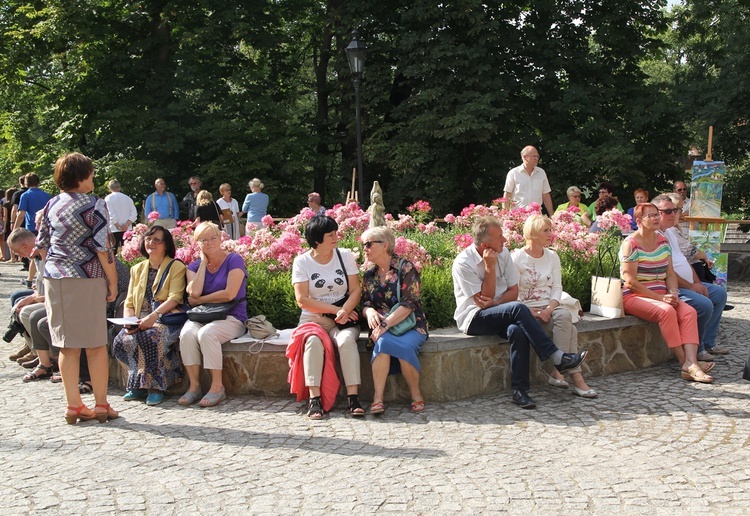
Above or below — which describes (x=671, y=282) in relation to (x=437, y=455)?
above

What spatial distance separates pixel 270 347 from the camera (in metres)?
6.16

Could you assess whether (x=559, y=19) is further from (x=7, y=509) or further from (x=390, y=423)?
(x=7, y=509)

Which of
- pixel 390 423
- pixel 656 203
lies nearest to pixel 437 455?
pixel 390 423

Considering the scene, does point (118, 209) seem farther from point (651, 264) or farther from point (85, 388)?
point (651, 264)

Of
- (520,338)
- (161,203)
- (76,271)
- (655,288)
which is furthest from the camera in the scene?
(161,203)

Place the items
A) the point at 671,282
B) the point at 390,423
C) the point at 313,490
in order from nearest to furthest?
the point at 313,490, the point at 390,423, the point at 671,282

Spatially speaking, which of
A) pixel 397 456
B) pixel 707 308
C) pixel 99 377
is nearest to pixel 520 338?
pixel 397 456

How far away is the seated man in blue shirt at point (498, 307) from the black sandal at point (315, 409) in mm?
1254

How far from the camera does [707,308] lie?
7.00 metres

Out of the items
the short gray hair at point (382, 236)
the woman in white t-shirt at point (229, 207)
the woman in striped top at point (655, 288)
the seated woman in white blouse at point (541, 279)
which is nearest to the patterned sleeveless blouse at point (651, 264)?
the woman in striped top at point (655, 288)

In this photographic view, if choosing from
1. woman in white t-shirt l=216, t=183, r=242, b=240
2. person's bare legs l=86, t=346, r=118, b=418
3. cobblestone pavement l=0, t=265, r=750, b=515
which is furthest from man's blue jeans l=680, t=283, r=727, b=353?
woman in white t-shirt l=216, t=183, r=242, b=240

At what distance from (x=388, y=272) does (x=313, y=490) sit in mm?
2190

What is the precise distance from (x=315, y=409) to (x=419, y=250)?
204 centimetres

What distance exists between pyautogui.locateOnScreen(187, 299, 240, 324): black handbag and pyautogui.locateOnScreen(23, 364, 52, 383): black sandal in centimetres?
155
